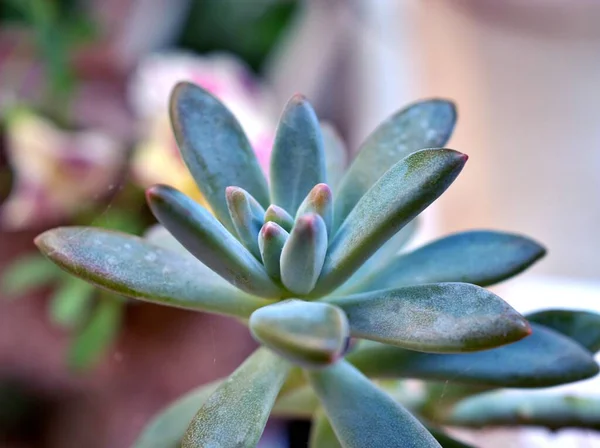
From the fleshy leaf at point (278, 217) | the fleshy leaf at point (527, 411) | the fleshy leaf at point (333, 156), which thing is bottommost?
the fleshy leaf at point (527, 411)

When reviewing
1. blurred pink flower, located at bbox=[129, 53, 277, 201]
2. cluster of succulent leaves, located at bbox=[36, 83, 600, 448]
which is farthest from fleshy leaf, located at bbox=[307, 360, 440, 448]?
blurred pink flower, located at bbox=[129, 53, 277, 201]

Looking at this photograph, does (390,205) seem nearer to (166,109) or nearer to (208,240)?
(208,240)

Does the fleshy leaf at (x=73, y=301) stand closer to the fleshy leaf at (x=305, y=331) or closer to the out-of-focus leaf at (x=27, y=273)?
the out-of-focus leaf at (x=27, y=273)

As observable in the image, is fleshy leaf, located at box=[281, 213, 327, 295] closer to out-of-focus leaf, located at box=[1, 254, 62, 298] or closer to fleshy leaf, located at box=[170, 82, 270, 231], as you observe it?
fleshy leaf, located at box=[170, 82, 270, 231]

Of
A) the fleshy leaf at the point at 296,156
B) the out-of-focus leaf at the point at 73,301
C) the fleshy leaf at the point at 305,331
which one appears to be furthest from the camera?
the out-of-focus leaf at the point at 73,301

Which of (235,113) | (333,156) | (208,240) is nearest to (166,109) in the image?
(235,113)

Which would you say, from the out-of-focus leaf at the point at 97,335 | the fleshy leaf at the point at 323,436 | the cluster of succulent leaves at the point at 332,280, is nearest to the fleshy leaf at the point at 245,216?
the cluster of succulent leaves at the point at 332,280

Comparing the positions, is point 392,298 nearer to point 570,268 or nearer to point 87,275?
point 87,275
